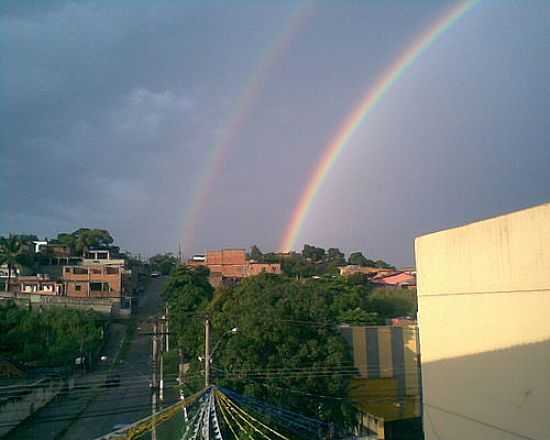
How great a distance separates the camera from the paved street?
1417 cm

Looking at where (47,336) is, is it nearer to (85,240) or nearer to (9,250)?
(9,250)

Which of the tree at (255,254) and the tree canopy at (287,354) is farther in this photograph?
the tree at (255,254)

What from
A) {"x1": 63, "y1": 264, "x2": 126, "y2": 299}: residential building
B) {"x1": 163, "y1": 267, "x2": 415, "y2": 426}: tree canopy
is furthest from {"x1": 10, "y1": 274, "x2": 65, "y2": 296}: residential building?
{"x1": 163, "y1": 267, "x2": 415, "y2": 426}: tree canopy

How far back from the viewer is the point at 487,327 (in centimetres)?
520

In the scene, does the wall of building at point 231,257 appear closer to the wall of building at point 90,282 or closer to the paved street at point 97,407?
the wall of building at point 90,282

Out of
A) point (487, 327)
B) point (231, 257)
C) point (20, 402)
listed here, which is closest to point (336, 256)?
point (231, 257)

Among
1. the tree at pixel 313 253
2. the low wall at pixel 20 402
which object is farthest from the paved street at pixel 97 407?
the tree at pixel 313 253

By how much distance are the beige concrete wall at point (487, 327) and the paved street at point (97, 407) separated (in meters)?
10.3

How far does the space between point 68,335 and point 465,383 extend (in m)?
19.4

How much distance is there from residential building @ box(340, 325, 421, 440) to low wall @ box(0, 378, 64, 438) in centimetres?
839

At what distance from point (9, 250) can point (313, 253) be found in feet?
94.2

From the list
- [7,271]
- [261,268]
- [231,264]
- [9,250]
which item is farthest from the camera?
[231,264]

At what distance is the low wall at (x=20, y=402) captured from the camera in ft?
44.6

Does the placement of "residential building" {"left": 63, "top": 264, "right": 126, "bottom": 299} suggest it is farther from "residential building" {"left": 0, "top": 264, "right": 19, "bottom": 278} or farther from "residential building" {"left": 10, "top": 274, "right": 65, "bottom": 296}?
"residential building" {"left": 0, "top": 264, "right": 19, "bottom": 278}
